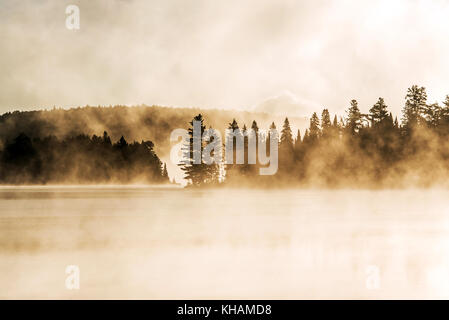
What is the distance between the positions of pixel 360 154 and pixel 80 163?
61828 mm

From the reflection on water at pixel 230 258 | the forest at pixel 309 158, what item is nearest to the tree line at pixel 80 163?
the forest at pixel 309 158

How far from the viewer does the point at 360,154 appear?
3558 inches

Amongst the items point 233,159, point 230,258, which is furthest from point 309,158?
point 230,258

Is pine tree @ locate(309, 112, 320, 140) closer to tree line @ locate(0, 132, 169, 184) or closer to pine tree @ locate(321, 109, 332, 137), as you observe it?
pine tree @ locate(321, 109, 332, 137)

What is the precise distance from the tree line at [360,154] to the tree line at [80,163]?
3128 centimetres

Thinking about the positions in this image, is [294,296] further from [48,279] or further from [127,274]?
[48,279]

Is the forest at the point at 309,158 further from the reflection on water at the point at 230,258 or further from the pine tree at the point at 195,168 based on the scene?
the reflection on water at the point at 230,258

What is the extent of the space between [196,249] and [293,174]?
79.8 m

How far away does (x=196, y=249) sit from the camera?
761 inches

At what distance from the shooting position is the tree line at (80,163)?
11844cm

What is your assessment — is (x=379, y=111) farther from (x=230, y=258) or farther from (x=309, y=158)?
(x=230, y=258)

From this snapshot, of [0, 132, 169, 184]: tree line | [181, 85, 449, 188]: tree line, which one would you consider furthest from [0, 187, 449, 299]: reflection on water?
[0, 132, 169, 184]: tree line
